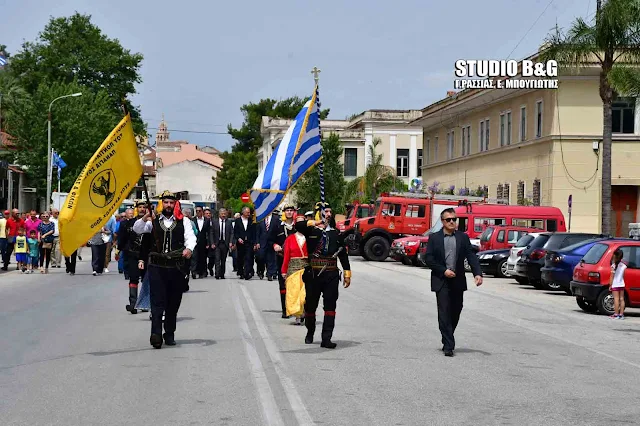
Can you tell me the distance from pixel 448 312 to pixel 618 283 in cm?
784

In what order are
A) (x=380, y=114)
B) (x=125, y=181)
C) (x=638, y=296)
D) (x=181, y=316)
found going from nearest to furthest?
(x=125, y=181), (x=181, y=316), (x=638, y=296), (x=380, y=114)

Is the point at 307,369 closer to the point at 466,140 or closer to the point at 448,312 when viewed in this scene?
the point at 448,312

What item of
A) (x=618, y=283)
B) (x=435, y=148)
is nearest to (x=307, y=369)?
(x=618, y=283)

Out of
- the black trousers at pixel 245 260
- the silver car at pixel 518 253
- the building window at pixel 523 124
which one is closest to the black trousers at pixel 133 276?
the black trousers at pixel 245 260

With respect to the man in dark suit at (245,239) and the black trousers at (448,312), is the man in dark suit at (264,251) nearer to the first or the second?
the man in dark suit at (245,239)

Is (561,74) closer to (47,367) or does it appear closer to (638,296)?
(638,296)

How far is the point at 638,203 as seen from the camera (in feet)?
156

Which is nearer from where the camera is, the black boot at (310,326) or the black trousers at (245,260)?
the black boot at (310,326)

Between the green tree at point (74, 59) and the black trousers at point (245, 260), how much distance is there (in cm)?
4780

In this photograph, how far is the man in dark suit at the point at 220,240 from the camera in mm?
28281

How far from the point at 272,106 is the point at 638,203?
237 ft

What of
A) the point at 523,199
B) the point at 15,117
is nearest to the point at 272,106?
the point at 15,117

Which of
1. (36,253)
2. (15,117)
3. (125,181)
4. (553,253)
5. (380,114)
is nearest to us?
(125,181)

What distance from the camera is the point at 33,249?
101 ft
